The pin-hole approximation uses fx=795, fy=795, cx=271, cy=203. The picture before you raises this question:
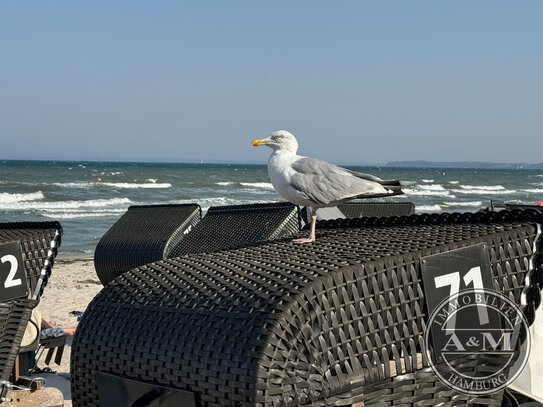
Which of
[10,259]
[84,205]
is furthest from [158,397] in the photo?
[84,205]

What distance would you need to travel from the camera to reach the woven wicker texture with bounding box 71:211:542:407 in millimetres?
1583

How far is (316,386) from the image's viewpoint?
1607mm

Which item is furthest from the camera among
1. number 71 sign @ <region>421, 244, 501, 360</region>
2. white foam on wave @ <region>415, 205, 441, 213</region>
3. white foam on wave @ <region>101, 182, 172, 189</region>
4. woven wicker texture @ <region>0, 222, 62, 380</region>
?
white foam on wave @ <region>101, 182, 172, 189</region>

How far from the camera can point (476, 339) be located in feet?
6.26

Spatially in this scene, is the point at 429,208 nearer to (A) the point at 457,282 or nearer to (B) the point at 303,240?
(B) the point at 303,240

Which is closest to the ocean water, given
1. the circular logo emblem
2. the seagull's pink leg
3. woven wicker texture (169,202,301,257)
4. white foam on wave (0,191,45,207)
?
white foam on wave (0,191,45,207)

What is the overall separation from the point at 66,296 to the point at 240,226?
190 inches

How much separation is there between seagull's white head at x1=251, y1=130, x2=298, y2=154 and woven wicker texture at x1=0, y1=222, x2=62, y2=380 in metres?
1.05

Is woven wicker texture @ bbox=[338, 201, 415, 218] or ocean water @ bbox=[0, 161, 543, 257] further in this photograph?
ocean water @ bbox=[0, 161, 543, 257]

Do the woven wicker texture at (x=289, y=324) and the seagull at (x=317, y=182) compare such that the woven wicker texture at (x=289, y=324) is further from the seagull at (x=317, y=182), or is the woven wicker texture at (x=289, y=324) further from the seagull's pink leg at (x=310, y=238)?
the seagull at (x=317, y=182)

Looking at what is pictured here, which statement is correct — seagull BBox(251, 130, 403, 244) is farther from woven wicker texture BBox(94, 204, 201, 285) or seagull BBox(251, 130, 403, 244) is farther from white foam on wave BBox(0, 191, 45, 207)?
white foam on wave BBox(0, 191, 45, 207)

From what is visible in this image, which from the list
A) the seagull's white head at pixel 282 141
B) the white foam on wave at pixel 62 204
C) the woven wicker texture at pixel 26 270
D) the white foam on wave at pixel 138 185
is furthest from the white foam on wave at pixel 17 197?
the seagull's white head at pixel 282 141

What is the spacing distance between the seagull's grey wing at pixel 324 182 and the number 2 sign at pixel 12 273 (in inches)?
44.2

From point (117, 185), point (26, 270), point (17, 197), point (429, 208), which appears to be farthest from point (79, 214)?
point (26, 270)
